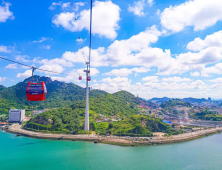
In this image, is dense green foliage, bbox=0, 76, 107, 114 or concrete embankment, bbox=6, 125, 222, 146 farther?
dense green foliage, bbox=0, 76, 107, 114

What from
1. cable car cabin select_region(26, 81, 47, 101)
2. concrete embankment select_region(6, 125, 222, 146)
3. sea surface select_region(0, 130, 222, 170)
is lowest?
sea surface select_region(0, 130, 222, 170)

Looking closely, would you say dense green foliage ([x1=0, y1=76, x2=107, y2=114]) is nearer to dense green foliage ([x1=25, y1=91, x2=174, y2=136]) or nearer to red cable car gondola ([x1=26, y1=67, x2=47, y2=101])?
dense green foliage ([x1=25, y1=91, x2=174, y2=136])

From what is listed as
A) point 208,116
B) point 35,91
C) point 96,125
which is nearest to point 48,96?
point 96,125

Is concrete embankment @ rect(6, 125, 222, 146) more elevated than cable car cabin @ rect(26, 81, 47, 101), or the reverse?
cable car cabin @ rect(26, 81, 47, 101)

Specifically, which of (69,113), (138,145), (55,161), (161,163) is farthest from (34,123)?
(161,163)

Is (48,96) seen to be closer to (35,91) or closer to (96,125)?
(96,125)

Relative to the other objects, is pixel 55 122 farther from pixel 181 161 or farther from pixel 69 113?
pixel 181 161

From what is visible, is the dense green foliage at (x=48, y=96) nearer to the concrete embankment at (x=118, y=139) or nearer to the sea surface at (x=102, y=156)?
the concrete embankment at (x=118, y=139)

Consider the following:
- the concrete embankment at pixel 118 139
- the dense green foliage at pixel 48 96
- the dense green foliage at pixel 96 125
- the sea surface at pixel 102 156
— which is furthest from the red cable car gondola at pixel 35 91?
the dense green foliage at pixel 48 96

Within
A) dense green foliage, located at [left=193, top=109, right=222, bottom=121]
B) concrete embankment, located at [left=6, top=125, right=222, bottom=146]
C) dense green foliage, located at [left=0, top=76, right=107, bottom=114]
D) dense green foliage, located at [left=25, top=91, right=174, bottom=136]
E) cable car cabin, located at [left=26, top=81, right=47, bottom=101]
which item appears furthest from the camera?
dense green foliage, located at [left=0, top=76, right=107, bottom=114]

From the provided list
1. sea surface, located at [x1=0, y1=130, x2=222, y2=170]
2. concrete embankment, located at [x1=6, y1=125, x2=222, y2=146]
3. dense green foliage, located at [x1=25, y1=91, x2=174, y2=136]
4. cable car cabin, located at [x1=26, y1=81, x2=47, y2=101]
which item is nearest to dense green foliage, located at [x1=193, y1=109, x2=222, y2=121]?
concrete embankment, located at [x1=6, y1=125, x2=222, y2=146]
